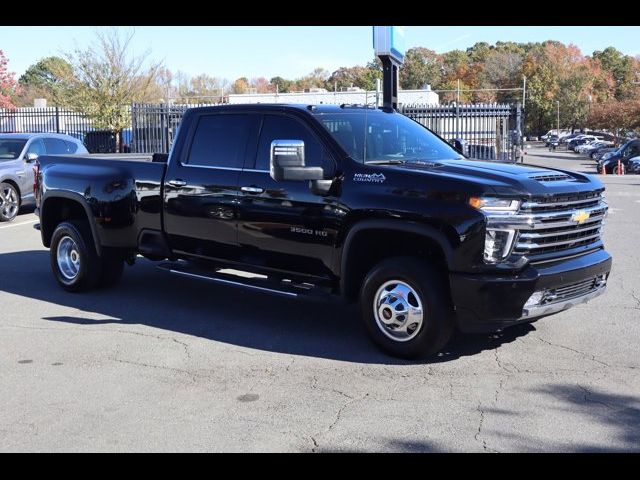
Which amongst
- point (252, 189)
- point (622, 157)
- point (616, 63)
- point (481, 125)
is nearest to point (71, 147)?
point (252, 189)

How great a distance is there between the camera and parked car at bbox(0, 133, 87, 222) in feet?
48.6

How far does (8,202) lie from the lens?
14.8 metres

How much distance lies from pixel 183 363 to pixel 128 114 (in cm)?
2427

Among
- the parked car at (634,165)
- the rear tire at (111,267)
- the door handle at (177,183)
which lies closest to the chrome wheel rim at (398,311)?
the door handle at (177,183)

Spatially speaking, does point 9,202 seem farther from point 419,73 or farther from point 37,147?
point 419,73

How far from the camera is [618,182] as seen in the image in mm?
24469

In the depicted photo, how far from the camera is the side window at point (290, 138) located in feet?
20.9

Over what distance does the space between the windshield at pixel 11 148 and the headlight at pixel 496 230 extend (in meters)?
12.6

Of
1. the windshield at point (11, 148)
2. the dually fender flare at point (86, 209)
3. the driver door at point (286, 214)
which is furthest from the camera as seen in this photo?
the windshield at point (11, 148)

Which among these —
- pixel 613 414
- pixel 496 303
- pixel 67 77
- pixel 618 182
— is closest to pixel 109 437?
pixel 496 303

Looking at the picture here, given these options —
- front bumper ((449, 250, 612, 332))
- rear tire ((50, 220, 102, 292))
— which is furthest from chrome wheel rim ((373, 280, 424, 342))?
rear tire ((50, 220, 102, 292))

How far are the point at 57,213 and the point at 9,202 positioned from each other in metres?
6.82

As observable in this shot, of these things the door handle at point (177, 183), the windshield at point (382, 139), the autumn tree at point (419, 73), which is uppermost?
the autumn tree at point (419, 73)

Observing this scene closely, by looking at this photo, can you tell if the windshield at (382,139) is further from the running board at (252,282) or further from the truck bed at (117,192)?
the truck bed at (117,192)
